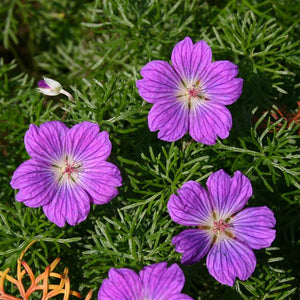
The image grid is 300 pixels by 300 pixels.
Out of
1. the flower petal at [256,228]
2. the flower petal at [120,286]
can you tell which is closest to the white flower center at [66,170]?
the flower petal at [120,286]

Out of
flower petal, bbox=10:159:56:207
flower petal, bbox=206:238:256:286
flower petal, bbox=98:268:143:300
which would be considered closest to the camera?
flower petal, bbox=98:268:143:300

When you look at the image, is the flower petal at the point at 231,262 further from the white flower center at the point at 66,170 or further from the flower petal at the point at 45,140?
the flower petal at the point at 45,140

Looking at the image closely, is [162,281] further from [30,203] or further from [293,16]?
[293,16]

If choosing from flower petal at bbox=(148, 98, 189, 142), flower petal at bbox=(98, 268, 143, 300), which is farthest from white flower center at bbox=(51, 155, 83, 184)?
flower petal at bbox=(98, 268, 143, 300)

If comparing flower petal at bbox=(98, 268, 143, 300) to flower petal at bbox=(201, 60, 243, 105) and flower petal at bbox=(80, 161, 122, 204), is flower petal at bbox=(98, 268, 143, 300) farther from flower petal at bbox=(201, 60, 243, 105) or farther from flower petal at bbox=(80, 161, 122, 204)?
flower petal at bbox=(201, 60, 243, 105)

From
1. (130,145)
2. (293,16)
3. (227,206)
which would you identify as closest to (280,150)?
(227,206)

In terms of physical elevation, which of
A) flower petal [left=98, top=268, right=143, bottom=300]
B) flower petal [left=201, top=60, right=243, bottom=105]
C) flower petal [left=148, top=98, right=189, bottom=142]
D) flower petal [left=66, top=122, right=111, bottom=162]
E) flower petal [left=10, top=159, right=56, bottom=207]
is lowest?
flower petal [left=98, top=268, right=143, bottom=300]

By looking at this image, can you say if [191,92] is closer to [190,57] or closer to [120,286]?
[190,57]

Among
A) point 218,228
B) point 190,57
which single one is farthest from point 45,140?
point 218,228
